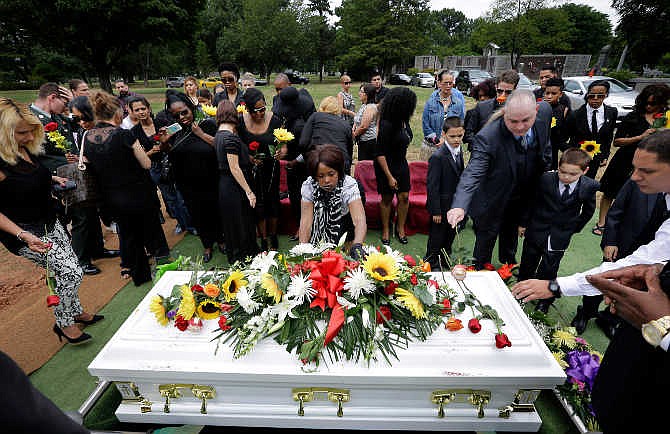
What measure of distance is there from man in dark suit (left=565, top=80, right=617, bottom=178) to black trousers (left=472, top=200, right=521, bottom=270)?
1971 millimetres

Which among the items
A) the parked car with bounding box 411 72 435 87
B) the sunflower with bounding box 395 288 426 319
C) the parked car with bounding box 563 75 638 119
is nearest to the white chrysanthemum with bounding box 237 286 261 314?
the sunflower with bounding box 395 288 426 319

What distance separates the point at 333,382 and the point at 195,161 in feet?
8.99

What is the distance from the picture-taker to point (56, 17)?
60.5ft

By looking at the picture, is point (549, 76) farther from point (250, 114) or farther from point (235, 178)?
point (235, 178)

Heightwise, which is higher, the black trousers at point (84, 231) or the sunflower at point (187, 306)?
the sunflower at point (187, 306)

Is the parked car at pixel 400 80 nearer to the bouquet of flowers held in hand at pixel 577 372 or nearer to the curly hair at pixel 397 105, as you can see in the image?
the curly hair at pixel 397 105

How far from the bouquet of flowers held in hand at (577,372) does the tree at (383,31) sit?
121ft

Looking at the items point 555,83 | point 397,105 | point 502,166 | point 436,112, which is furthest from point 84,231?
point 555,83

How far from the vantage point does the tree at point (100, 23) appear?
17.9 metres

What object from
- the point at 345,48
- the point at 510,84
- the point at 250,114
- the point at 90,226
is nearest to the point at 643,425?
the point at 250,114

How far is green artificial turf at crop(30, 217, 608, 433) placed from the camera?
6.97ft

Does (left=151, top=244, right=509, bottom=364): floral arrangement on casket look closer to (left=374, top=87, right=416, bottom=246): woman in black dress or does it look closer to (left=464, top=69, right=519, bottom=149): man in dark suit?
(left=374, top=87, right=416, bottom=246): woman in black dress

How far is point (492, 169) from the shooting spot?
276 cm

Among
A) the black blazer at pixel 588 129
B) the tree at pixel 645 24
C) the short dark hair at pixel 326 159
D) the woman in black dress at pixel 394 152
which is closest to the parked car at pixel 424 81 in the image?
the tree at pixel 645 24
